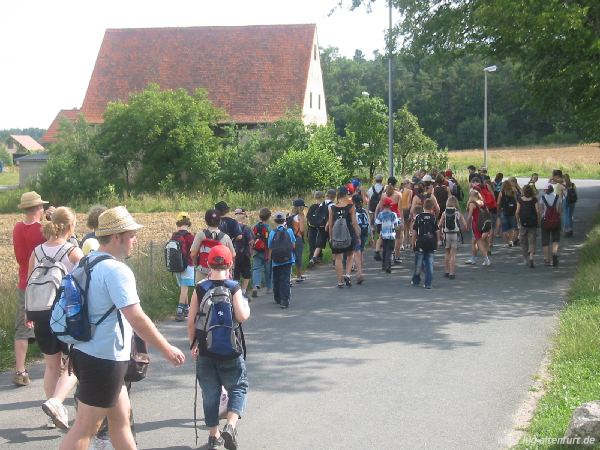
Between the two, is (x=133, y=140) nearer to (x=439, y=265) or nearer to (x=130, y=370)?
(x=439, y=265)

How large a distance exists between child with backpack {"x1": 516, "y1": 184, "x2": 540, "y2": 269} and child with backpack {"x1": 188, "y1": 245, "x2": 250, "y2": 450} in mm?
10356

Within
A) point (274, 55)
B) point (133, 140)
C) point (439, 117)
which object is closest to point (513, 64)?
point (133, 140)

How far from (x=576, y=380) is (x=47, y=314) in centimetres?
479

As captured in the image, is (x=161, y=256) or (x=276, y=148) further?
(x=276, y=148)

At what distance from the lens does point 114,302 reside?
4859mm

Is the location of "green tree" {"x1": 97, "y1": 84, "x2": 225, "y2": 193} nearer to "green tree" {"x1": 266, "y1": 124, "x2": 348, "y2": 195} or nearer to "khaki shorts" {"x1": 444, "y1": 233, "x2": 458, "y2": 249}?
"green tree" {"x1": 266, "y1": 124, "x2": 348, "y2": 195}

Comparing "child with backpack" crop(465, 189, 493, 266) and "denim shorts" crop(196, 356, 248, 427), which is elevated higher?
"child with backpack" crop(465, 189, 493, 266)

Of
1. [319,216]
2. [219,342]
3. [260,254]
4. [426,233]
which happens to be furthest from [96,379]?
[319,216]

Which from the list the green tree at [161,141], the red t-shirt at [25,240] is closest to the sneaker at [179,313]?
the red t-shirt at [25,240]

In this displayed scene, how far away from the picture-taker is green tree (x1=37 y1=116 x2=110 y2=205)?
120ft

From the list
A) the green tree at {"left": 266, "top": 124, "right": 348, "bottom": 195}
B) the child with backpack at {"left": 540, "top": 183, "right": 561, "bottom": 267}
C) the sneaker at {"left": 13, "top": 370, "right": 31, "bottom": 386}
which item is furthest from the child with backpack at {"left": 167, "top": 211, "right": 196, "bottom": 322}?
the green tree at {"left": 266, "top": 124, "right": 348, "bottom": 195}

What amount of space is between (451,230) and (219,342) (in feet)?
30.2

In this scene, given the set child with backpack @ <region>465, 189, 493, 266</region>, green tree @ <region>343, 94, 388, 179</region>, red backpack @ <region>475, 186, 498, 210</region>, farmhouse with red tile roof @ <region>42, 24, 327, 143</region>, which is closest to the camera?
child with backpack @ <region>465, 189, 493, 266</region>

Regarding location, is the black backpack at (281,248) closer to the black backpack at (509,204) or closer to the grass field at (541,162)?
the black backpack at (509,204)
